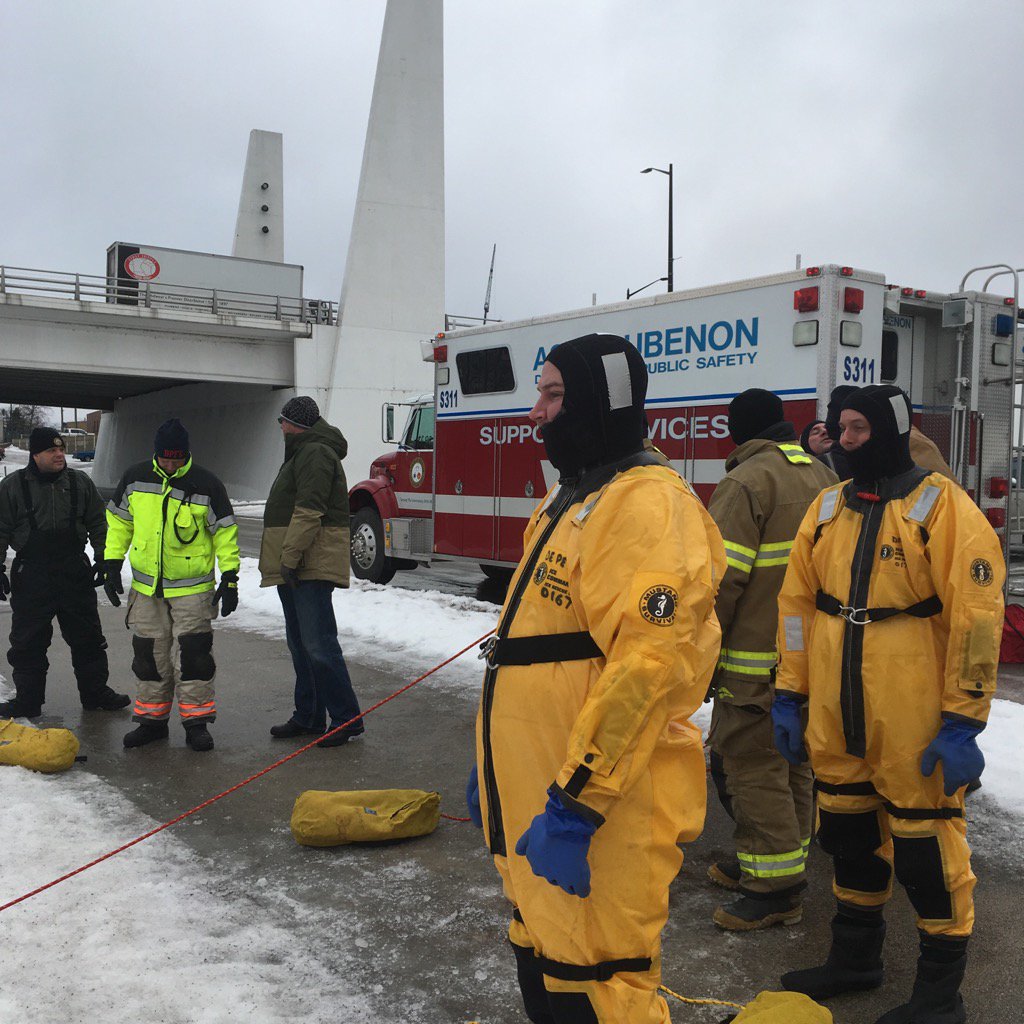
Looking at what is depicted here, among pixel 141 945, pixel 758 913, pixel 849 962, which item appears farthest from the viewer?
pixel 758 913

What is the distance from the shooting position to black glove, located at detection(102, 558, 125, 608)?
6113 mm

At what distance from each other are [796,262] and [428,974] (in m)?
6.46

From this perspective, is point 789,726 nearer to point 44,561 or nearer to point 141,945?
point 141,945

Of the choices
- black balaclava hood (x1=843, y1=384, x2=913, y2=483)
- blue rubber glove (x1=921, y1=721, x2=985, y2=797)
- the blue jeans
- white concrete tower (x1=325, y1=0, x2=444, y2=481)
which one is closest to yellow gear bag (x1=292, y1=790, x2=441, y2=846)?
the blue jeans

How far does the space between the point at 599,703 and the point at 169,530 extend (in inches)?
178

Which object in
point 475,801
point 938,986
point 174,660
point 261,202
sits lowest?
point 938,986

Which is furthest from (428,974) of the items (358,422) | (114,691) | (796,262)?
(358,422)

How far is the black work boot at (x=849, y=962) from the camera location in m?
3.18

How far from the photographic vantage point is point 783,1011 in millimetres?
2697

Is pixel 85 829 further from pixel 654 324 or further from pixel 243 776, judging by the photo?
pixel 654 324

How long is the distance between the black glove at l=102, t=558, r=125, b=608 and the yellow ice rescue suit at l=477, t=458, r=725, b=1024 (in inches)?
177

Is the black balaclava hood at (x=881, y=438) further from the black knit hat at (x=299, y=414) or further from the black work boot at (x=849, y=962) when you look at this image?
the black knit hat at (x=299, y=414)

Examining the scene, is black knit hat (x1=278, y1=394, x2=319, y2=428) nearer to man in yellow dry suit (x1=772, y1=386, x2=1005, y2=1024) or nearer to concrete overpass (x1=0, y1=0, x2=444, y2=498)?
man in yellow dry suit (x1=772, y1=386, x2=1005, y2=1024)

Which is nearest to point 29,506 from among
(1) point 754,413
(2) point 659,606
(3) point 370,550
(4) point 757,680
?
(1) point 754,413
